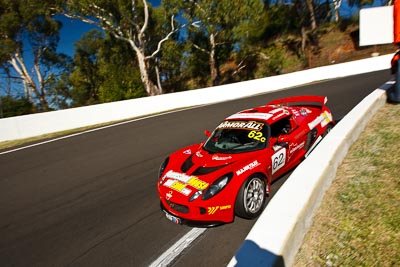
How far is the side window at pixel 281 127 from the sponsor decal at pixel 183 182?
1.57 meters

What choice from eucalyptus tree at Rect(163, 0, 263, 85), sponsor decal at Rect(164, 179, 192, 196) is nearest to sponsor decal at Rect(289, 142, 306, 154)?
sponsor decal at Rect(164, 179, 192, 196)

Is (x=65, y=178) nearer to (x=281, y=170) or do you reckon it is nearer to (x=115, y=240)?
(x=115, y=240)

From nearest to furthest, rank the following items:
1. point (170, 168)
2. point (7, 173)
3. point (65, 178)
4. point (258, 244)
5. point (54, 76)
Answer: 1. point (258, 244)
2. point (170, 168)
3. point (65, 178)
4. point (7, 173)
5. point (54, 76)

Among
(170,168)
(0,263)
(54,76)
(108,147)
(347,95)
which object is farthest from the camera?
(54,76)

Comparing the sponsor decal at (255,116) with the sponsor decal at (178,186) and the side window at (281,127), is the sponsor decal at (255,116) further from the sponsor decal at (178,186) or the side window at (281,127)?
the sponsor decal at (178,186)

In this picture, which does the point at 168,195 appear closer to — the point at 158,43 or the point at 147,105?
the point at 147,105

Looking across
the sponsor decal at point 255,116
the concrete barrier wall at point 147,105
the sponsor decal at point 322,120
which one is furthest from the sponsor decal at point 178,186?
the concrete barrier wall at point 147,105

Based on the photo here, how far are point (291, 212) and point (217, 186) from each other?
116cm

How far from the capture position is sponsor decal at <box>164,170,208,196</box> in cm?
367

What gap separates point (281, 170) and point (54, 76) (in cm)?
4161

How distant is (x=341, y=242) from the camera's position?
2652mm

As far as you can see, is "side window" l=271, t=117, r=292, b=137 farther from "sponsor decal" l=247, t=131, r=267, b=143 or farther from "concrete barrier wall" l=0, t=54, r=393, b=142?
"concrete barrier wall" l=0, t=54, r=393, b=142

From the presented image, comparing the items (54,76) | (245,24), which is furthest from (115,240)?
(54,76)

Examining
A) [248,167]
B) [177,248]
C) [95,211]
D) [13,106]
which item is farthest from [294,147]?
[13,106]
